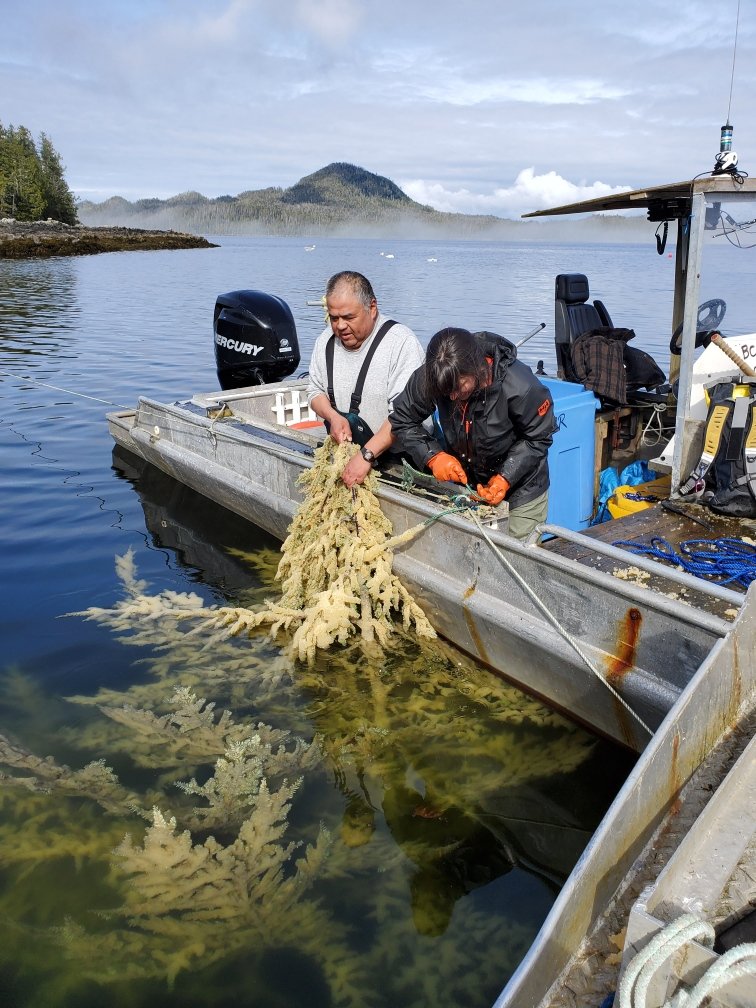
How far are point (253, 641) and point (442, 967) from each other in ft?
9.90

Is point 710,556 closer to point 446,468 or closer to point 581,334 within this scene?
point 446,468

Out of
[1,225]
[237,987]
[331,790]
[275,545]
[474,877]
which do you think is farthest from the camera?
[1,225]

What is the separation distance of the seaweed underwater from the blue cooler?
161 centimetres

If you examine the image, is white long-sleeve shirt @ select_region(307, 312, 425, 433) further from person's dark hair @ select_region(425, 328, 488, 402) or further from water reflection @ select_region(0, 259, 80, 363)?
water reflection @ select_region(0, 259, 80, 363)

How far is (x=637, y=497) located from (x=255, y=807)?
3.73 meters

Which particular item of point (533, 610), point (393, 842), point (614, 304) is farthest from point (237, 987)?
point (614, 304)

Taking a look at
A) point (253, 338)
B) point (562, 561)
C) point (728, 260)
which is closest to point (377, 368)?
point (562, 561)

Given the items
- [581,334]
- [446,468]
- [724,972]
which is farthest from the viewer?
[581,334]

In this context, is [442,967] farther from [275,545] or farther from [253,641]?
[275,545]

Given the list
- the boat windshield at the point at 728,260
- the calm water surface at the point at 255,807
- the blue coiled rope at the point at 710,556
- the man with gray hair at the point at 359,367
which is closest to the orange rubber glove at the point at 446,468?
the man with gray hair at the point at 359,367

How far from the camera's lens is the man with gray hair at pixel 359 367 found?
5219mm

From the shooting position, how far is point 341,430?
5.46 m

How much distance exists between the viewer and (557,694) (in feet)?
15.1

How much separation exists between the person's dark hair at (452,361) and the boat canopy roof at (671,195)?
2310 mm
